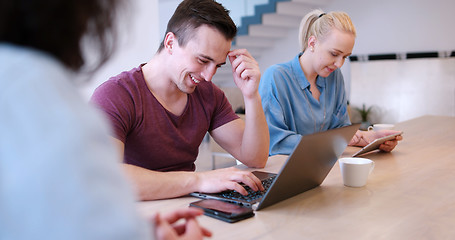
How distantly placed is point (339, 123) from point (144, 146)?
111 centimetres

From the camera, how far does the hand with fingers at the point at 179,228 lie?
0.55 metres

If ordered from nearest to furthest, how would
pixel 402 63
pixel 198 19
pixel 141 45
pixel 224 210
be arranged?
pixel 224 210
pixel 198 19
pixel 141 45
pixel 402 63

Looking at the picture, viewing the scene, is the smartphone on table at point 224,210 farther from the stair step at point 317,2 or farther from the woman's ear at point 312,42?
the stair step at point 317,2

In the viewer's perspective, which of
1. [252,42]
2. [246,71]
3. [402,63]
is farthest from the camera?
[252,42]

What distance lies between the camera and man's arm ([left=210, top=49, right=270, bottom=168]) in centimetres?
154

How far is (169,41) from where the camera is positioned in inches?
58.8

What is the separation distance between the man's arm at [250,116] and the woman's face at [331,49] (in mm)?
554

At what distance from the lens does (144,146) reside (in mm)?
1465

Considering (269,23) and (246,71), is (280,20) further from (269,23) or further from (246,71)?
(246,71)

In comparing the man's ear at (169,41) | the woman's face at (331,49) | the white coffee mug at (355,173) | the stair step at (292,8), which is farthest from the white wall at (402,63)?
the man's ear at (169,41)

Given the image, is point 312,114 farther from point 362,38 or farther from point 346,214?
point 362,38

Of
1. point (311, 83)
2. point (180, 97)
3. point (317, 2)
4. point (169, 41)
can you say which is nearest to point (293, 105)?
point (311, 83)

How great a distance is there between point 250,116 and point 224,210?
0.65 m

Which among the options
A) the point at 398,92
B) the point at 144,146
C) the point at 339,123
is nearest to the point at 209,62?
the point at 144,146
